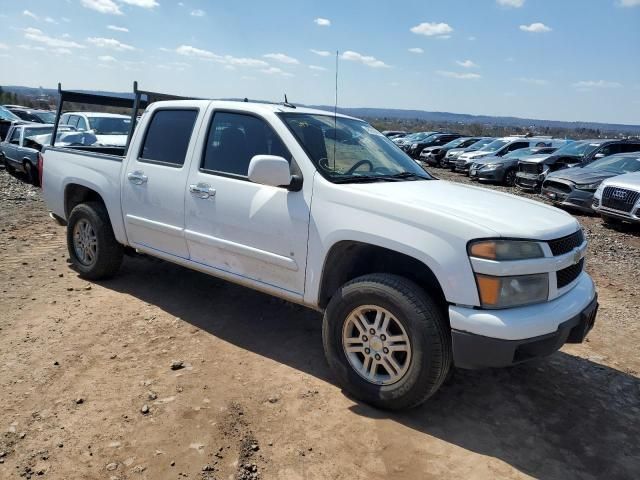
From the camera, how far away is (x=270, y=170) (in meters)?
3.46

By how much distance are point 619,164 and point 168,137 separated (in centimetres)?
1101

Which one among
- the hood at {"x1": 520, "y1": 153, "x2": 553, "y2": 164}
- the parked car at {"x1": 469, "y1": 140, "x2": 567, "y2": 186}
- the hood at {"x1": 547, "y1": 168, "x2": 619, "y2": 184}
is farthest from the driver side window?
the parked car at {"x1": 469, "y1": 140, "x2": 567, "y2": 186}

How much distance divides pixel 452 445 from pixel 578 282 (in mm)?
1377

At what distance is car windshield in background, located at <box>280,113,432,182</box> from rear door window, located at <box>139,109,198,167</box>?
1.00m

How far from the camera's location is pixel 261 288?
3916 mm

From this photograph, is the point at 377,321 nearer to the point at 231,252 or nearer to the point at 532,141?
the point at 231,252

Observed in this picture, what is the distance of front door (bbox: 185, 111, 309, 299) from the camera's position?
3.63 metres

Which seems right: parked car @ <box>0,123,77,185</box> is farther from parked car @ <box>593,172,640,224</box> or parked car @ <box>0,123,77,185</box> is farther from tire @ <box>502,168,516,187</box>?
tire @ <box>502,168,516,187</box>

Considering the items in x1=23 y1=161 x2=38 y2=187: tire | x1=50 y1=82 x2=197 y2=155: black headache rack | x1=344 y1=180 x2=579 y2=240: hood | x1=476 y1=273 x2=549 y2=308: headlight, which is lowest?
x1=23 y1=161 x2=38 y2=187: tire

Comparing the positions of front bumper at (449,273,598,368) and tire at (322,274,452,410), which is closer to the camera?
front bumper at (449,273,598,368)

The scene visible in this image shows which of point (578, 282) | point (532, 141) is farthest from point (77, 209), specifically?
point (532, 141)

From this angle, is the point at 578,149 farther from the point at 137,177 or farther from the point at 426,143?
the point at 137,177

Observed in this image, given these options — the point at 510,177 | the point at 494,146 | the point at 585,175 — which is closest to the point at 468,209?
the point at 585,175

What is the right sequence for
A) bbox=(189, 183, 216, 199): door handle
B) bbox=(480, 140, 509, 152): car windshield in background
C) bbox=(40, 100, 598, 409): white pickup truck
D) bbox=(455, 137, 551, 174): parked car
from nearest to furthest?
bbox=(40, 100, 598, 409): white pickup truck < bbox=(189, 183, 216, 199): door handle < bbox=(455, 137, 551, 174): parked car < bbox=(480, 140, 509, 152): car windshield in background
